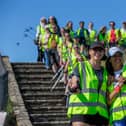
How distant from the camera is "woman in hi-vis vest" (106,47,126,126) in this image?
24.4 ft

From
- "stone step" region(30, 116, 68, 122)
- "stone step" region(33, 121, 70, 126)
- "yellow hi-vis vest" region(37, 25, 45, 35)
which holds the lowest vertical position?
"stone step" region(33, 121, 70, 126)

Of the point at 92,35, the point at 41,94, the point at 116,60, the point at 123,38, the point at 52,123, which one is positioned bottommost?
the point at 52,123

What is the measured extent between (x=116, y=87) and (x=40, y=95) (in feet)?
30.0

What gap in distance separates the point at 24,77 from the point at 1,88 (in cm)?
895

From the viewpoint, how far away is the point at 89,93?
7297 millimetres

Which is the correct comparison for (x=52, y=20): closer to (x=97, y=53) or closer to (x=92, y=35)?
(x=92, y=35)

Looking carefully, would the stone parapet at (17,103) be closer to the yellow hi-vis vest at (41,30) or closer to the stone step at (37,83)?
the stone step at (37,83)

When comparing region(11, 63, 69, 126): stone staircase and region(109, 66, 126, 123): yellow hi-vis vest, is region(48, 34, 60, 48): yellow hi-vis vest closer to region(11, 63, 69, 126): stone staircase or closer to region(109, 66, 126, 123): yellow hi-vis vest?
region(11, 63, 69, 126): stone staircase

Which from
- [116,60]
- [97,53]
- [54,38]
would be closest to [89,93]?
[97,53]

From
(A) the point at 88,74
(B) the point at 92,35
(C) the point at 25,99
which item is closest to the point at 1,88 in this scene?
(A) the point at 88,74

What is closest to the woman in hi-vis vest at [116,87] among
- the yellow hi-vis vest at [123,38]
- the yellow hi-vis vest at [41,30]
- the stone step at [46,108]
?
the stone step at [46,108]

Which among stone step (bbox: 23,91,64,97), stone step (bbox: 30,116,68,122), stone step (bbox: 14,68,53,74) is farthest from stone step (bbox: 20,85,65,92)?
stone step (bbox: 30,116,68,122)

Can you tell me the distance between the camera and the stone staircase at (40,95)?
14.8 metres

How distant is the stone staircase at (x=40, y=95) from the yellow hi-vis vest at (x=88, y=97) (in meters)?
6.73
